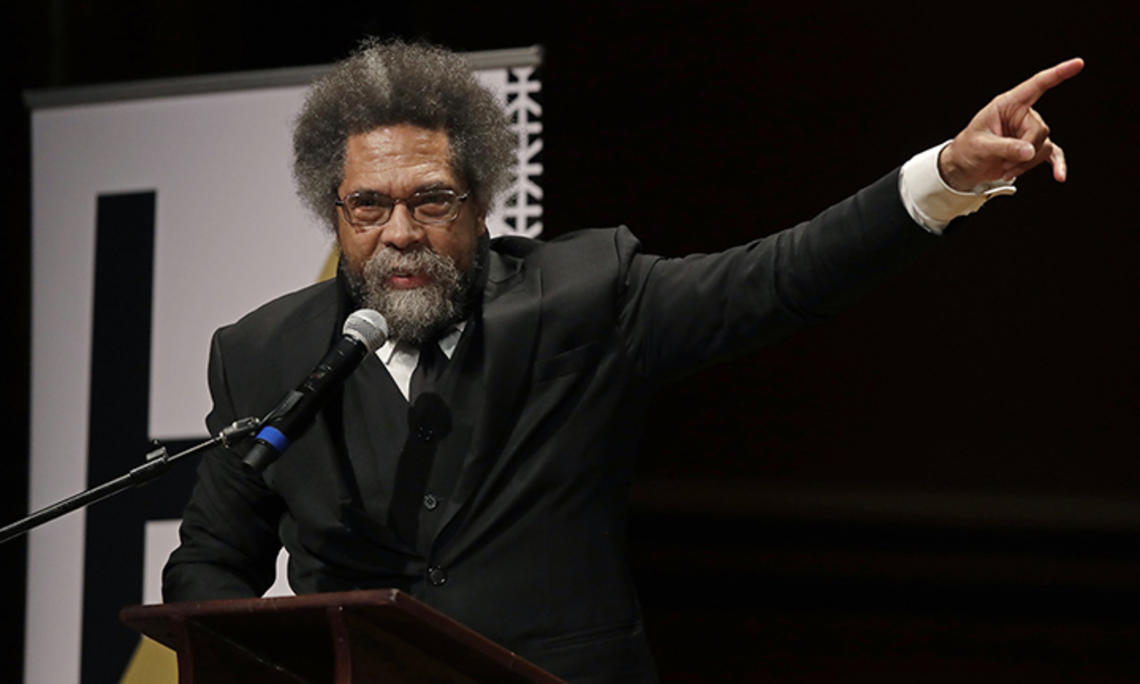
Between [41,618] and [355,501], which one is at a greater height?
[355,501]

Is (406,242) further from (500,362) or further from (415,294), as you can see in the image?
(500,362)

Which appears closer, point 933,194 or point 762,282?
point 933,194

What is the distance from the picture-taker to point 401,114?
1990 mm

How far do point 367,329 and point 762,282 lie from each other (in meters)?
0.51

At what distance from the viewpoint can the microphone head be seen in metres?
1.70

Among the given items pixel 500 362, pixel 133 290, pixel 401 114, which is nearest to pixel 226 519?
pixel 500 362

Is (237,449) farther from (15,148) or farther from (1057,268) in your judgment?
(15,148)

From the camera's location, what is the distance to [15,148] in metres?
3.54

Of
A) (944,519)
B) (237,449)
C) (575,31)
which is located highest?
(575,31)

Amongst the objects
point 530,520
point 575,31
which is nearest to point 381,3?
point 575,31

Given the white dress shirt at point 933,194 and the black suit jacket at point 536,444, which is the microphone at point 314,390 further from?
the white dress shirt at point 933,194

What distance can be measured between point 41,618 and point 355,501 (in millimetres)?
1633

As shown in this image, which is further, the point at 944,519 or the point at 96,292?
the point at 96,292

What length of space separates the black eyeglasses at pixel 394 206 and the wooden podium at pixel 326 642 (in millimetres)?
714
